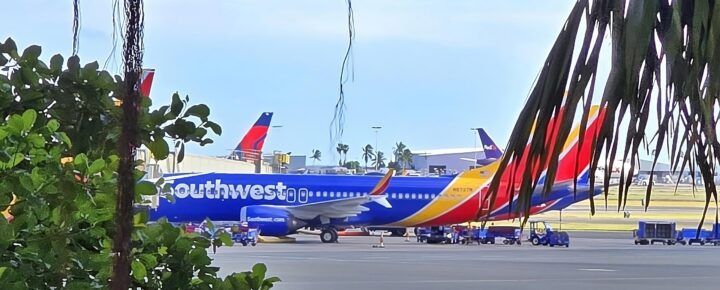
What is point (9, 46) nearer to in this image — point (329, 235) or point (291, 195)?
point (291, 195)

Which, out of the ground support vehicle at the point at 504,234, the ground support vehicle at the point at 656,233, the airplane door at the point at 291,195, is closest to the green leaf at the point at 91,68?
the airplane door at the point at 291,195

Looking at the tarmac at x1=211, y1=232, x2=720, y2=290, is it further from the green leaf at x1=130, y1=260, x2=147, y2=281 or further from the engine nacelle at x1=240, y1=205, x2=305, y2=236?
the green leaf at x1=130, y1=260, x2=147, y2=281

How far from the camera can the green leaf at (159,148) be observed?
367 cm

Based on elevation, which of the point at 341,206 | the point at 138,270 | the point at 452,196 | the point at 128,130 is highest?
the point at 452,196

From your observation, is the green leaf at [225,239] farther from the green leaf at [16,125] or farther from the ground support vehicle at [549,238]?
the ground support vehicle at [549,238]

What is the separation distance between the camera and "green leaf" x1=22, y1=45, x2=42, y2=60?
376 cm

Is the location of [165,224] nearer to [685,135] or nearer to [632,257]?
[685,135]

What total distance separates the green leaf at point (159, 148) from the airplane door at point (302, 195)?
4004cm

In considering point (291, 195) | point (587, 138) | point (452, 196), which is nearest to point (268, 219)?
point (291, 195)

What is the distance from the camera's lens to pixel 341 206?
141ft

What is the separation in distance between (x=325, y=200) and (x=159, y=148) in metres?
40.5

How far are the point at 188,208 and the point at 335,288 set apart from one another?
23.6 m

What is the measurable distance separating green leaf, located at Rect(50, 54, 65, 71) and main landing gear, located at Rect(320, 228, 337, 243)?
3961cm

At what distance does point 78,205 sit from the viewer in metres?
3.22
